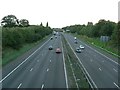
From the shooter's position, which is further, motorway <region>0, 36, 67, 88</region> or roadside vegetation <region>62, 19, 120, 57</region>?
roadside vegetation <region>62, 19, 120, 57</region>

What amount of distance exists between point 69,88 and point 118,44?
5476cm

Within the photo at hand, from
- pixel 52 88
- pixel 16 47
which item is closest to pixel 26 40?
pixel 16 47

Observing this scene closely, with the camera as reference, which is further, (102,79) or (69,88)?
(102,79)

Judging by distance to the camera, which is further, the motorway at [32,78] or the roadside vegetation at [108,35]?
the roadside vegetation at [108,35]

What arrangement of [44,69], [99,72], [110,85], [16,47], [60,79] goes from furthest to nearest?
1. [16,47]
2. [44,69]
3. [99,72]
4. [60,79]
5. [110,85]

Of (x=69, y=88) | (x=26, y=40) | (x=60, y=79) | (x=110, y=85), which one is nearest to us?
(x=69, y=88)

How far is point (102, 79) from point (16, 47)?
46.0 meters

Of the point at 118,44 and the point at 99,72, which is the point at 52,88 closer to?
the point at 99,72

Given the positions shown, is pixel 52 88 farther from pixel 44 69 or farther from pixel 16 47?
pixel 16 47

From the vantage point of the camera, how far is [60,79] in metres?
36.1

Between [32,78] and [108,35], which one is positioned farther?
[108,35]

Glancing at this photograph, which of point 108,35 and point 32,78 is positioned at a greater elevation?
point 108,35

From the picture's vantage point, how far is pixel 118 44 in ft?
271

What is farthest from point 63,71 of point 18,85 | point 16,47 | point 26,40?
point 26,40
